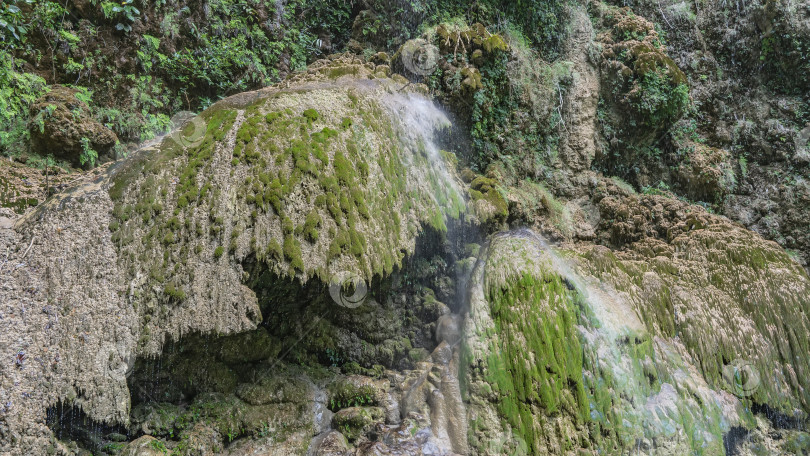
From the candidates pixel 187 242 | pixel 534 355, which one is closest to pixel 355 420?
pixel 534 355

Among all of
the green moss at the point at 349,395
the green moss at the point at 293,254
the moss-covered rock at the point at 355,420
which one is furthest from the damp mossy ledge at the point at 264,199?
the moss-covered rock at the point at 355,420

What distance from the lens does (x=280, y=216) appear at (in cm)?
471

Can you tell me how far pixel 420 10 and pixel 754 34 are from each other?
27.5 feet

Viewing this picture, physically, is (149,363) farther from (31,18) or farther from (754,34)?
(754,34)

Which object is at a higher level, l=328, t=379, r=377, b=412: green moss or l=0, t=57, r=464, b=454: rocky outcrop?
l=0, t=57, r=464, b=454: rocky outcrop

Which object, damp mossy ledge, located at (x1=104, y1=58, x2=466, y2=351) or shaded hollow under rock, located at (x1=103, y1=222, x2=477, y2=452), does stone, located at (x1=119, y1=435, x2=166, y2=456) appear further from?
damp mossy ledge, located at (x1=104, y1=58, x2=466, y2=351)

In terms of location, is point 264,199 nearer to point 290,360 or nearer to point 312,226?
point 312,226

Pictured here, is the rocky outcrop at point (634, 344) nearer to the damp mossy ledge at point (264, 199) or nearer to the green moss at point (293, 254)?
the damp mossy ledge at point (264, 199)

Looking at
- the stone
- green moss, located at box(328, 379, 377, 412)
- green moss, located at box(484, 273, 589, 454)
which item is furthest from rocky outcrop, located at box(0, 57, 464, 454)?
green moss, located at box(484, 273, 589, 454)

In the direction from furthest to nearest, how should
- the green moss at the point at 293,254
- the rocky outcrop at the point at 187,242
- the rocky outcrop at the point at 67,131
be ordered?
the rocky outcrop at the point at 67,131 → the green moss at the point at 293,254 → the rocky outcrop at the point at 187,242

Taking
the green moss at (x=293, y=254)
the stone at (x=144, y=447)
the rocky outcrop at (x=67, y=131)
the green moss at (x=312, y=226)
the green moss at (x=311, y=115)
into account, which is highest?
the green moss at (x=311, y=115)

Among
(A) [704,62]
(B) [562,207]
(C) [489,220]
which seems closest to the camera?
(C) [489,220]

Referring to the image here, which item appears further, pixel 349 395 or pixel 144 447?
pixel 349 395

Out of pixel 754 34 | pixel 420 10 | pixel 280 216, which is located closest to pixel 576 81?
pixel 420 10
